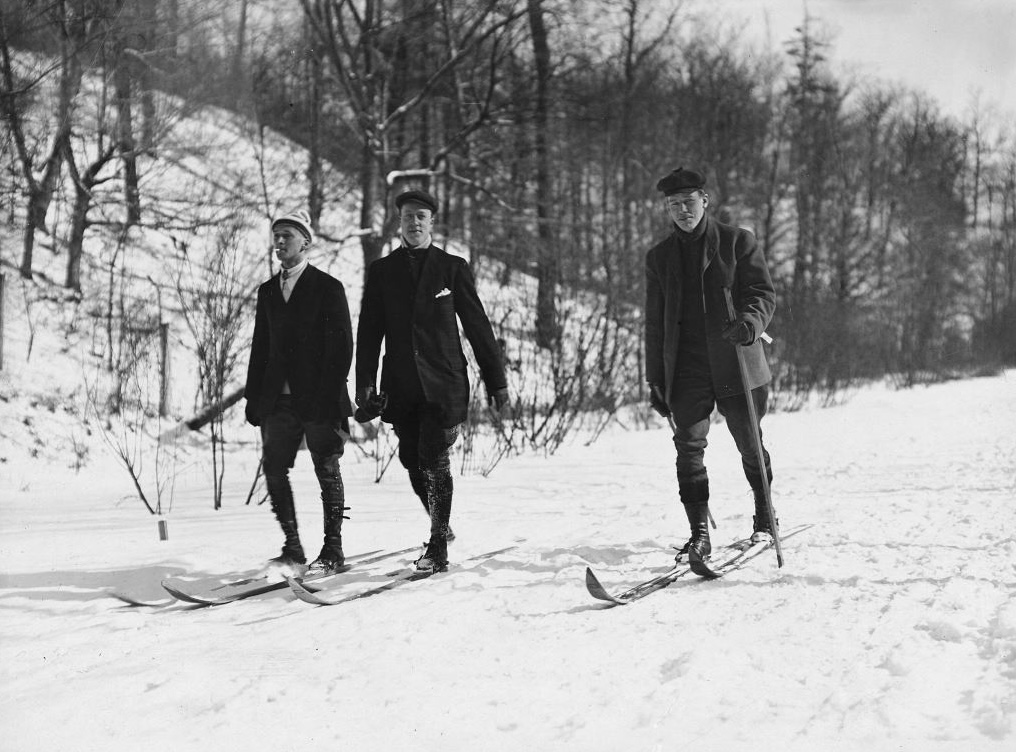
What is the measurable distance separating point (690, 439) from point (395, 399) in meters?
1.48

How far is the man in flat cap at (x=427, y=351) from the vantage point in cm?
455

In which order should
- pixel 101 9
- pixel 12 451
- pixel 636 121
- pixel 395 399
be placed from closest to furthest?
1. pixel 395 399
2. pixel 12 451
3. pixel 101 9
4. pixel 636 121

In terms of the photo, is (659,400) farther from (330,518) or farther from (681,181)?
(330,518)

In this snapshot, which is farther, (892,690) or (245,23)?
(245,23)

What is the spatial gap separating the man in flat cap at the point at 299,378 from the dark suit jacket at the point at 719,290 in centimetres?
156

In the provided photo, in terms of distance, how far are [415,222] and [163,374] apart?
696 centimetres

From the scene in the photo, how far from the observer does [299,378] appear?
4652 millimetres

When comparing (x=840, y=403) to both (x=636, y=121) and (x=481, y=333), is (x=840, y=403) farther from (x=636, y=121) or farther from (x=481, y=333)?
(x=481, y=333)

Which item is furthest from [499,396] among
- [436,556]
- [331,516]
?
[331,516]

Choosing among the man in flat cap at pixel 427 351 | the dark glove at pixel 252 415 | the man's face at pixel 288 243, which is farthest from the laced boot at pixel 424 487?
the man's face at pixel 288 243

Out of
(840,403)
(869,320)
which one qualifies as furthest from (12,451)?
(869,320)

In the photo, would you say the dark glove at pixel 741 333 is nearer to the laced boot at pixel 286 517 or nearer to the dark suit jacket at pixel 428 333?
the dark suit jacket at pixel 428 333

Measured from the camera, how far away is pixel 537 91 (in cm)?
1416

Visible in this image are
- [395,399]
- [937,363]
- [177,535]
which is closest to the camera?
[395,399]
